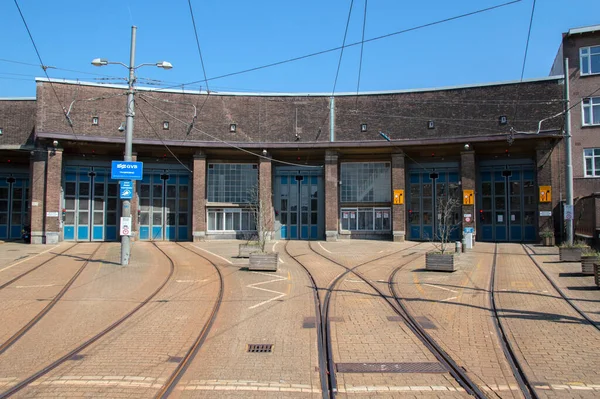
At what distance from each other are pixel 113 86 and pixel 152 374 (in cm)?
2890

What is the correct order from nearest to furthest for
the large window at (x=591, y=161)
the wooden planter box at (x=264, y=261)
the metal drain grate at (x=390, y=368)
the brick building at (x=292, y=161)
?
the metal drain grate at (x=390, y=368) < the wooden planter box at (x=264, y=261) < the large window at (x=591, y=161) < the brick building at (x=292, y=161)

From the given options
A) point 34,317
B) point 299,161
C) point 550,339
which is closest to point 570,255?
point 550,339

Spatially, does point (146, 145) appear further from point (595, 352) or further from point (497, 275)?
point (595, 352)

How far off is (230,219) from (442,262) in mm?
20591

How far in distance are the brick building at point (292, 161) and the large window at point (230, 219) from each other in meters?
0.08

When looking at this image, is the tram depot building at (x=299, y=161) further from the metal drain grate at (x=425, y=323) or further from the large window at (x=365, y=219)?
the metal drain grate at (x=425, y=323)

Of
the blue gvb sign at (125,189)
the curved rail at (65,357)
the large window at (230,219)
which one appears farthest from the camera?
the large window at (230,219)

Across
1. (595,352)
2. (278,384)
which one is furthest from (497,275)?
(278,384)

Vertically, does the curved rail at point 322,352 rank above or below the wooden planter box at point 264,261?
below

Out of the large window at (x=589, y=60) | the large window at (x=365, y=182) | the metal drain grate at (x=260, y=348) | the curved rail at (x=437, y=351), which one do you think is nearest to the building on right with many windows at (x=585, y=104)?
the large window at (x=589, y=60)

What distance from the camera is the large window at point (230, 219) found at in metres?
33.9

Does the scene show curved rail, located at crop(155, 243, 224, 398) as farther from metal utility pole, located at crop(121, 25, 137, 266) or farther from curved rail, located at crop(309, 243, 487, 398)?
metal utility pole, located at crop(121, 25, 137, 266)

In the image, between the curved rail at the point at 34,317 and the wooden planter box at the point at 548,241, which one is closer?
the curved rail at the point at 34,317

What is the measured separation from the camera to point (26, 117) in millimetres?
31750
